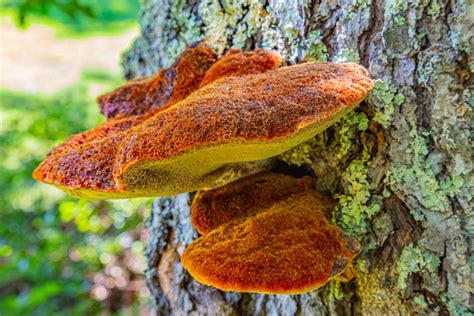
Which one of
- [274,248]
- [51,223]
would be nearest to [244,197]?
[274,248]

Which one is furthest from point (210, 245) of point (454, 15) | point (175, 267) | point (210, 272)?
point (454, 15)

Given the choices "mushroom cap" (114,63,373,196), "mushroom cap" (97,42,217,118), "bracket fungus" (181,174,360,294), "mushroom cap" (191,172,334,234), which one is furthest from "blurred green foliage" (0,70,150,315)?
"mushroom cap" (114,63,373,196)

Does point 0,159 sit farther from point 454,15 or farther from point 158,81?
point 454,15

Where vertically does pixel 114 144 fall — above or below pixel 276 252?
above

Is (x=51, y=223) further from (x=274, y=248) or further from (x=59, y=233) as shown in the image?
(x=274, y=248)

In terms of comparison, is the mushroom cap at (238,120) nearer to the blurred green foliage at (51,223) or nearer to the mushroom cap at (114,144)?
the mushroom cap at (114,144)

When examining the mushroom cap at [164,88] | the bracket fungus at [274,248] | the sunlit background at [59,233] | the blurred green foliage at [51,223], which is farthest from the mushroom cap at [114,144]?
the blurred green foliage at [51,223]
